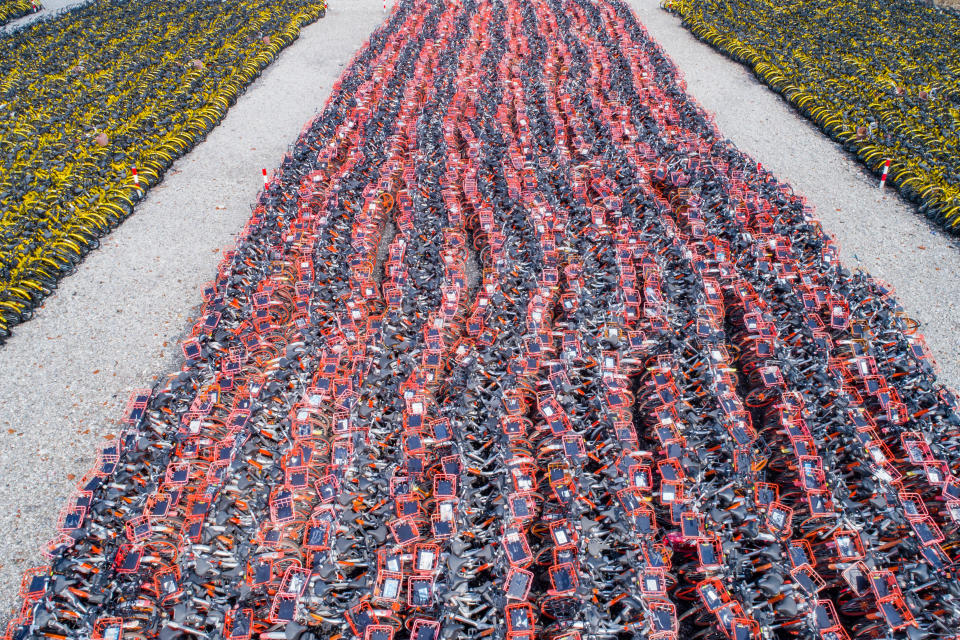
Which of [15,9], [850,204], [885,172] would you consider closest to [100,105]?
[15,9]

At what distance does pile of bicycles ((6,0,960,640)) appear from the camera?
13.7 ft

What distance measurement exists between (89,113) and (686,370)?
13999mm

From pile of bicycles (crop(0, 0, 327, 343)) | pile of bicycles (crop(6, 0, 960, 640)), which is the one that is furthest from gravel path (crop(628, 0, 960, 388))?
pile of bicycles (crop(0, 0, 327, 343))

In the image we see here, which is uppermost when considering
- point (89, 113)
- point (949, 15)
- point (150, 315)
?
point (949, 15)

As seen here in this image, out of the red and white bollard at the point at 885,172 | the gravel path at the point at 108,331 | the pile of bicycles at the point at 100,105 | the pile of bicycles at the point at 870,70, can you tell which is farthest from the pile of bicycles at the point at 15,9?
the red and white bollard at the point at 885,172

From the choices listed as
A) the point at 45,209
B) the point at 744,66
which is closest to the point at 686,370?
the point at 45,209

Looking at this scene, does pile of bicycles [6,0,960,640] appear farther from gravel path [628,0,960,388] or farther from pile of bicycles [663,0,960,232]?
pile of bicycles [663,0,960,232]

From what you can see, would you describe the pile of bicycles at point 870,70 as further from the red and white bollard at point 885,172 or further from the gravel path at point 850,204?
the gravel path at point 850,204

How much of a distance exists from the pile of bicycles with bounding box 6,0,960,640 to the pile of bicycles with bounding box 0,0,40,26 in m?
21.9

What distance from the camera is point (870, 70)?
1546 cm

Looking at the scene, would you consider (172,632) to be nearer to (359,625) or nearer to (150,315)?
(359,625)

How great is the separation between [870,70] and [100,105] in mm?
20140

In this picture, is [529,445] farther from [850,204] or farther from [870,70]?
[870,70]

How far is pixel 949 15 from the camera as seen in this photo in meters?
20.1
